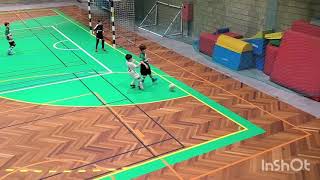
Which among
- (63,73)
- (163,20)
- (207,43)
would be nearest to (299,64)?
(207,43)

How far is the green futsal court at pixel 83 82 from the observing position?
7.07 m

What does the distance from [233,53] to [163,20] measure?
20.5 ft

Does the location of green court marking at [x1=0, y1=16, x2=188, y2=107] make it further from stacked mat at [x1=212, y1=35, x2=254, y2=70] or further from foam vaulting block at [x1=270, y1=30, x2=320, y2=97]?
foam vaulting block at [x1=270, y1=30, x2=320, y2=97]

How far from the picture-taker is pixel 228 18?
42.2 feet

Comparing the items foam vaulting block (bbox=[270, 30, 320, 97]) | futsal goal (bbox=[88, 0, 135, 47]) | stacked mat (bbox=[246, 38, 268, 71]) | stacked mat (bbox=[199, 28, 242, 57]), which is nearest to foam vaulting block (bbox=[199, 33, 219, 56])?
stacked mat (bbox=[199, 28, 242, 57])

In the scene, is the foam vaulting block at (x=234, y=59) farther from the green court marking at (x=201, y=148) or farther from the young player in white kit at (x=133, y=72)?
the young player in white kit at (x=133, y=72)

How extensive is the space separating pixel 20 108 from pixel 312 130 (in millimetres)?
6694

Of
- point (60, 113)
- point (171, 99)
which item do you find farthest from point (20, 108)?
point (171, 99)

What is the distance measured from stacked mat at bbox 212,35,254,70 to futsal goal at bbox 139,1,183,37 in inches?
155

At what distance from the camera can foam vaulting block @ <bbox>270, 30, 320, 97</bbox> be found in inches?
345

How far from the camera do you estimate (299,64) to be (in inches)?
360

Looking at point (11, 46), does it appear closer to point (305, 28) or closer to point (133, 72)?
point (133, 72)

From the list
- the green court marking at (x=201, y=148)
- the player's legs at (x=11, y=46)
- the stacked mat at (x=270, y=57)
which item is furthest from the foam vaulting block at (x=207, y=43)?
the player's legs at (x=11, y=46)

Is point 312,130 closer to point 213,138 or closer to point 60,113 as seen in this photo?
point 213,138
